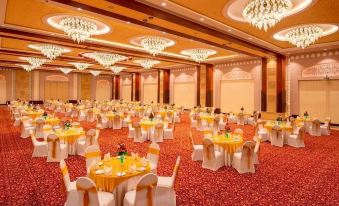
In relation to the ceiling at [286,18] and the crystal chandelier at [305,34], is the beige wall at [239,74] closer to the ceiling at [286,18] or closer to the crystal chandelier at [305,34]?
the ceiling at [286,18]

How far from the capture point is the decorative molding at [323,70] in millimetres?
13891

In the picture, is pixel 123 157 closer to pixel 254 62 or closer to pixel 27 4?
pixel 27 4

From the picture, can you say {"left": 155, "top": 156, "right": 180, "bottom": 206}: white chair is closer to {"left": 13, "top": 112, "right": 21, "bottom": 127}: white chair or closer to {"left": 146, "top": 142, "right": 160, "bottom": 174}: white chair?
{"left": 146, "top": 142, "right": 160, "bottom": 174}: white chair

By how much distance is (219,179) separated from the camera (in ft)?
18.4

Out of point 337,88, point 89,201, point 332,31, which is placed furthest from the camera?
point 337,88

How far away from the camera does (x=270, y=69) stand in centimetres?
1619

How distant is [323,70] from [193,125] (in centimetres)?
819

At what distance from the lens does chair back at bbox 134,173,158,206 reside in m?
3.36

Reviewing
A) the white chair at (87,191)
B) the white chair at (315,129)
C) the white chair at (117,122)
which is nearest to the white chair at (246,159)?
the white chair at (87,191)

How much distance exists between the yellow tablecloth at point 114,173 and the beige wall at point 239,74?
14.7m

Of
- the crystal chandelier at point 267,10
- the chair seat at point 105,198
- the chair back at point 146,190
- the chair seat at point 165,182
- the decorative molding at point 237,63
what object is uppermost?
the decorative molding at point 237,63

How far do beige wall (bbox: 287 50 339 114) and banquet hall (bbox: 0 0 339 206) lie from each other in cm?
6

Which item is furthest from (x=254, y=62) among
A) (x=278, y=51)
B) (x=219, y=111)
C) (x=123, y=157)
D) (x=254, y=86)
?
(x=123, y=157)

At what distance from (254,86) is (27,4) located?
14747 mm
